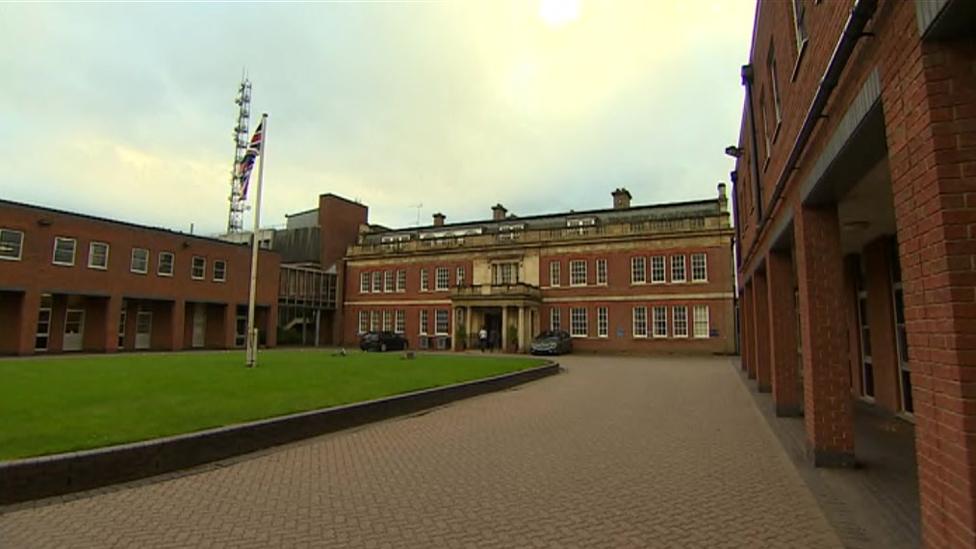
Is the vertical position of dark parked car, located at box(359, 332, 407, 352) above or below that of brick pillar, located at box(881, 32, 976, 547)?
below

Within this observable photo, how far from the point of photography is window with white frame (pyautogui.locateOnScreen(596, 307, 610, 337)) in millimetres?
39281

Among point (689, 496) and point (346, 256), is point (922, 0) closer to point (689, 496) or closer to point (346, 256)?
point (689, 496)


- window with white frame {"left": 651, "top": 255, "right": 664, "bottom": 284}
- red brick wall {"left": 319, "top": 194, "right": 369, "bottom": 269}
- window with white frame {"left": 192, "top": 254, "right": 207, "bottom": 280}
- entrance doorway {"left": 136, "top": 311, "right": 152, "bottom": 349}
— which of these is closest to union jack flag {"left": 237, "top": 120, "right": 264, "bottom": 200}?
window with white frame {"left": 192, "top": 254, "right": 207, "bottom": 280}

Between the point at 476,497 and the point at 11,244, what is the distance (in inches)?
1298

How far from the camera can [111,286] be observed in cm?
3228

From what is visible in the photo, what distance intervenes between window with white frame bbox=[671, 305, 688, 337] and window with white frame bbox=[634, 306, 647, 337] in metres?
1.86

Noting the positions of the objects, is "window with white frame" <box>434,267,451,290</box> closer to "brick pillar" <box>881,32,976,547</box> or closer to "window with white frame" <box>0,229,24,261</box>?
"window with white frame" <box>0,229,24,261</box>

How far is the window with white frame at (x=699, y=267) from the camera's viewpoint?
1443 inches

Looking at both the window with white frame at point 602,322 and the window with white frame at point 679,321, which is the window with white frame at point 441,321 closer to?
the window with white frame at point 602,322

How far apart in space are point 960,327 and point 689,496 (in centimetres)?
367

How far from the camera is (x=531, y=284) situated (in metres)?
42.4

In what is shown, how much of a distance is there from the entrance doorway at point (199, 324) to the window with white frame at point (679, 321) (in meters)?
32.3

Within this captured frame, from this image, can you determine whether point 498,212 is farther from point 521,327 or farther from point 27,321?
point 27,321

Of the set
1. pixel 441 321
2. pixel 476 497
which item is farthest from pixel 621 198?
pixel 476 497
